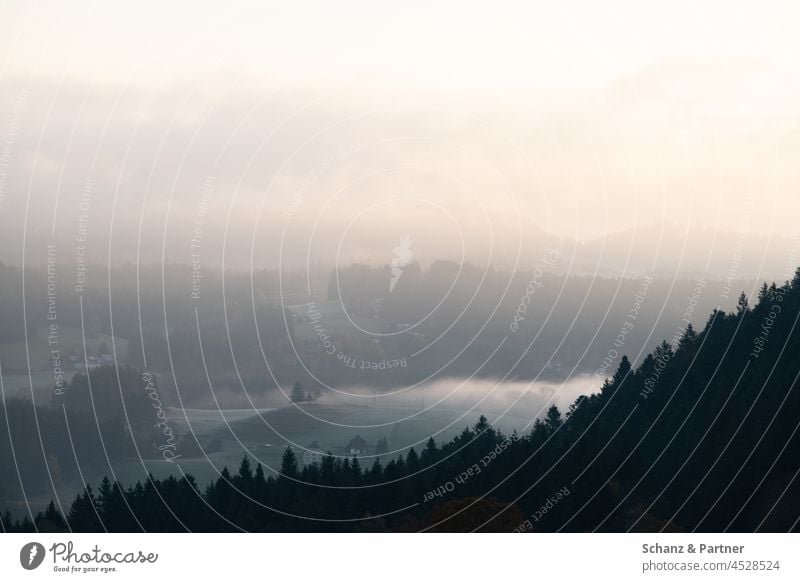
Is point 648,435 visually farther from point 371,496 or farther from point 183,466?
point 183,466

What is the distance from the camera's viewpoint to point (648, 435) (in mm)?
58188

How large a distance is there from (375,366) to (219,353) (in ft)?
31.7

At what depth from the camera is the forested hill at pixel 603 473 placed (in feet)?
148

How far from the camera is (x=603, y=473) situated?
51.2 metres

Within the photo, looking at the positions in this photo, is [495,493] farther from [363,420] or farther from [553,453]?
[363,420]

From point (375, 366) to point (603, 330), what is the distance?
20338 millimetres

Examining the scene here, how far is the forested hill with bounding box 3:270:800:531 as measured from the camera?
45.0 metres
